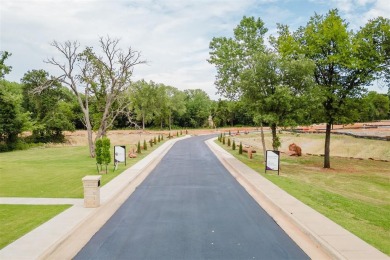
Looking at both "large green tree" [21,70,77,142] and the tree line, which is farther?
"large green tree" [21,70,77,142]

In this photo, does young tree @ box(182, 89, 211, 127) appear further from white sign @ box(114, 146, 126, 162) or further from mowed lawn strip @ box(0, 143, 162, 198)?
mowed lawn strip @ box(0, 143, 162, 198)

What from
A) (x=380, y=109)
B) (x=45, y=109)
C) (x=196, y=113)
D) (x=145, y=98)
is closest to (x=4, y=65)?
(x=45, y=109)

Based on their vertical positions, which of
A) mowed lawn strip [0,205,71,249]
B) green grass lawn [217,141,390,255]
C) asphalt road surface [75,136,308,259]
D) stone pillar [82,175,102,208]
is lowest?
green grass lawn [217,141,390,255]

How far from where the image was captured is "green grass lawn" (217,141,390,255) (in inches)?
410

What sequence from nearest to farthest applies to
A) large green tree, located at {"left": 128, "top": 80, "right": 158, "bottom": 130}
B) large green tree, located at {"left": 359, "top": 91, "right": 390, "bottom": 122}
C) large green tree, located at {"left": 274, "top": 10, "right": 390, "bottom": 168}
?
large green tree, located at {"left": 274, "top": 10, "right": 390, "bottom": 168} < large green tree, located at {"left": 128, "top": 80, "right": 158, "bottom": 130} < large green tree, located at {"left": 359, "top": 91, "right": 390, "bottom": 122}

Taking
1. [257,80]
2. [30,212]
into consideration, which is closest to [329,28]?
[257,80]

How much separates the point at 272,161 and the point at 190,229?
12.5 metres

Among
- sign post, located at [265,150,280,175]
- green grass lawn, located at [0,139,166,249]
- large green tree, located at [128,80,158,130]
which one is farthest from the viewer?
large green tree, located at [128,80,158,130]

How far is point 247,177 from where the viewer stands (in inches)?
771

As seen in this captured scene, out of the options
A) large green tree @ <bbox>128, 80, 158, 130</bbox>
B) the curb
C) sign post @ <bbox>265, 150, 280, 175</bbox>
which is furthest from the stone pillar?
large green tree @ <bbox>128, 80, 158, 130</bbox>

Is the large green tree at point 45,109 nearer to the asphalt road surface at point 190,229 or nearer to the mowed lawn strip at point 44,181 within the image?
the mowed lawn strip at point 44,181

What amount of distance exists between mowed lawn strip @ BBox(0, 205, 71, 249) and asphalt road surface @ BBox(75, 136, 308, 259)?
1944 mm

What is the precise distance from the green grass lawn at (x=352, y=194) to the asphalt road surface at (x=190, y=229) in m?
2.21

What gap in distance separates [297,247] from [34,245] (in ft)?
20.7
